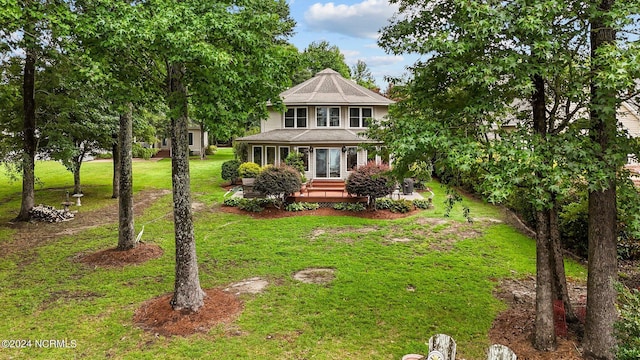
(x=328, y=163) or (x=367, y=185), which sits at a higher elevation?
(x=328, y=163)

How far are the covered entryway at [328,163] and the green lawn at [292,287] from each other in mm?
7561

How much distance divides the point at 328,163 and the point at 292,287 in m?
15.1

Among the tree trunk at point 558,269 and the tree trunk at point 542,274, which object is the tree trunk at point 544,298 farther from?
the tree trunk at point 558,269

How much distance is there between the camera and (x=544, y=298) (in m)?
6.61

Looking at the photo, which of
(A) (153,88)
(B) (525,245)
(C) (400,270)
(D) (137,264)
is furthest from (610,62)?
(D) (137,264)

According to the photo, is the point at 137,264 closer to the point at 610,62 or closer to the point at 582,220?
the point at 610,62

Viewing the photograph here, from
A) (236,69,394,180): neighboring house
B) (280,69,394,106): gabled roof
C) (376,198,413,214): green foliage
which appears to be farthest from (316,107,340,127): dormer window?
(376,198,413,214): green foliage

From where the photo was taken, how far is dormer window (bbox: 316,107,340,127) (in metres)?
25.5

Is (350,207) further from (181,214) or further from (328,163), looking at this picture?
(181,214)

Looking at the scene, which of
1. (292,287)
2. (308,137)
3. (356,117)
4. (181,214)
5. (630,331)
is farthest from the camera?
(356,117)

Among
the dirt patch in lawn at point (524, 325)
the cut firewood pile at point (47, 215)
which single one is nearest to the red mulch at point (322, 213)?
the cut firewood pile at point (47, 215)

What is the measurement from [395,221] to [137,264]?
1007cm

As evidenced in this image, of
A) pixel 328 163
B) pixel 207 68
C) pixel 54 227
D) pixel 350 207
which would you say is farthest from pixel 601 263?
pixel 328 163

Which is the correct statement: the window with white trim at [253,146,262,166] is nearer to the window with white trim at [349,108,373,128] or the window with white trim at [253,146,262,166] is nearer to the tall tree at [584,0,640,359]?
the window with white trim at [349,108,373,128]
